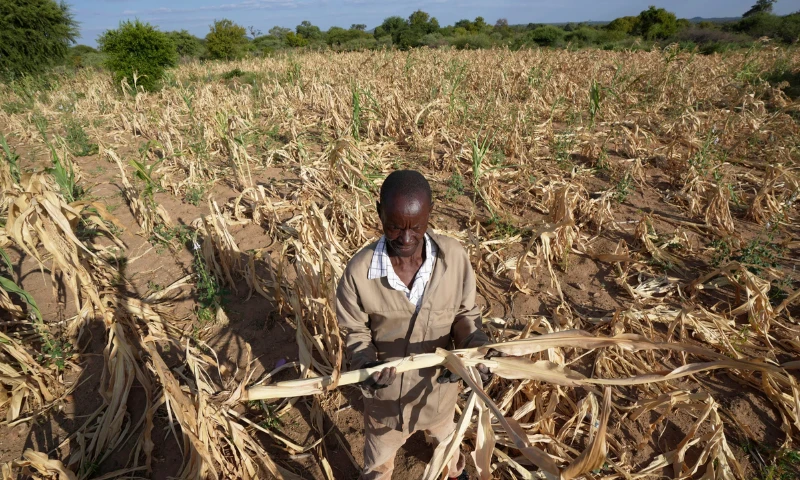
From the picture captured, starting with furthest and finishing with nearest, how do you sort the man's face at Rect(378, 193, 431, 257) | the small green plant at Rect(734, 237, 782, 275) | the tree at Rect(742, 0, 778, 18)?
the tree at Rect(742, 0, 778, 18) → the small green plant at Rect(734, 237, 782, 275) → the man's face at Rect(378, 193, 431, 257)

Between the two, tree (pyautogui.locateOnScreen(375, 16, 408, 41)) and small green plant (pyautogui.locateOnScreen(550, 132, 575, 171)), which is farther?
tree (pyautogui.locateOnScreen(375, 16, 408, 41))

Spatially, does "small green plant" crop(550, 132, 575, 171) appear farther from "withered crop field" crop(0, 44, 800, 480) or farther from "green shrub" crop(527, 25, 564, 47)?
"green shrub" crop(527, 25, 564, 47)

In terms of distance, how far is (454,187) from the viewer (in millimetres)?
4926

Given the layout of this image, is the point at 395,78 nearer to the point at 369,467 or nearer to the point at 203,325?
the point at 203,325

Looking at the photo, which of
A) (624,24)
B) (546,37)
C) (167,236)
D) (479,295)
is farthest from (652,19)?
(167,236)

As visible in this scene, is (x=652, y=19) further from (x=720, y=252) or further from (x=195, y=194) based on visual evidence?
(x=195, y=194)

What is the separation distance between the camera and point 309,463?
223 cm

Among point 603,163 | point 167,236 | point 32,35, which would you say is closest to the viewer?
point 167,236

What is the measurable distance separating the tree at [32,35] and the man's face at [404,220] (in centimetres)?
1621

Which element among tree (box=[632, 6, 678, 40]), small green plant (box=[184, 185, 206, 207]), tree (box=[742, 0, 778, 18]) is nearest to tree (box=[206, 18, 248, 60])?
small green plant (box=[184, 185, 206, 207])

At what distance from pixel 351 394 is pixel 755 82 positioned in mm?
11926

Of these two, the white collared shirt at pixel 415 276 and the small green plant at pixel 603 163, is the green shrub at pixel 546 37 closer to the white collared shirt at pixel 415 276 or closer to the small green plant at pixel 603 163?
the small green plant at pixel 603 163

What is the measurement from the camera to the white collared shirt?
1.45 m

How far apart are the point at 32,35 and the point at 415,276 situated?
18054 mm
